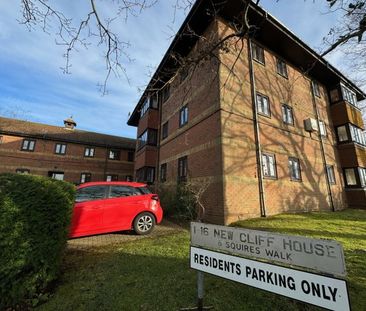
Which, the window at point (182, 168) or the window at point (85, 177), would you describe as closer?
the window at point (182, 168)

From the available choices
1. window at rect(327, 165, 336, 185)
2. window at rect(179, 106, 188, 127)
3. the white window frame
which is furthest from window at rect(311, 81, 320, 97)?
the white window frame

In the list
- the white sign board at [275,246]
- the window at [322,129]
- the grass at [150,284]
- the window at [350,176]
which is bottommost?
the grass at [150,284]

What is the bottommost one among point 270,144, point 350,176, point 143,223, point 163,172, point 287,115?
point 143,223

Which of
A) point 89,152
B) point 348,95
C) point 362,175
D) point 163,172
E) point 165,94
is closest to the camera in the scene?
→ point 362,175

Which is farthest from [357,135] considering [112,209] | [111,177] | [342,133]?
[111,177]

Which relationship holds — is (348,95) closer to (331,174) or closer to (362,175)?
(362,175)

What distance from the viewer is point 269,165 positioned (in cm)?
1040

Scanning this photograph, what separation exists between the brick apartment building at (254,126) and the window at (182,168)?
0.26ft

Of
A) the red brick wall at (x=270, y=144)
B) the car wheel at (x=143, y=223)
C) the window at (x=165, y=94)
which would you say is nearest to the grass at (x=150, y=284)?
the car wheel at (x=143, y=223)

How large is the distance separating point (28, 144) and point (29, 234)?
A: 23857 millimetres

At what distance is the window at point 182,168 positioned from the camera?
11602 mm

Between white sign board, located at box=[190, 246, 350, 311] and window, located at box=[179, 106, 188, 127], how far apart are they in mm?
10328

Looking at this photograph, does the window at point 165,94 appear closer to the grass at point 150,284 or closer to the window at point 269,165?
the window at point 269,165

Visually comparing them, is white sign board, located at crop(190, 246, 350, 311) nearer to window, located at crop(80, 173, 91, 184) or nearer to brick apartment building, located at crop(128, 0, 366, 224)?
brick apartment building, located at crop(128, 0, 366, 224)
